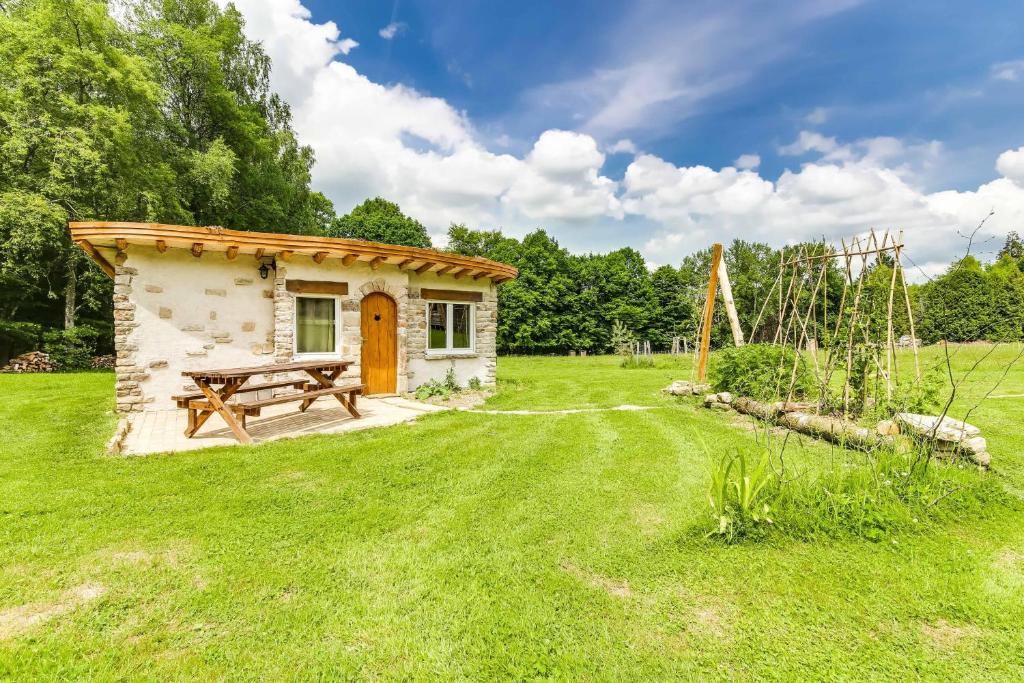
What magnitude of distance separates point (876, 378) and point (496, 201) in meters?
22.5

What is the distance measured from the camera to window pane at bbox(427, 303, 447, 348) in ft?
31.6

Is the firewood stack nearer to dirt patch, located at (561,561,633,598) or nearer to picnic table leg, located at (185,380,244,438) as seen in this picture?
picnic table leg, located at (185,380,244,438)

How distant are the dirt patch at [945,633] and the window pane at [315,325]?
8257 mm

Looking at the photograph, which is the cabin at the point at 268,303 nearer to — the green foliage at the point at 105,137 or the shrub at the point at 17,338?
the green foliage at the point at 105,137

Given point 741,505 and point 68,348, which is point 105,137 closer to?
point 68,348

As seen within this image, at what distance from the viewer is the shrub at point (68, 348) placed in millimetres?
12836

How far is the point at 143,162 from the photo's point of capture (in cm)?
1383

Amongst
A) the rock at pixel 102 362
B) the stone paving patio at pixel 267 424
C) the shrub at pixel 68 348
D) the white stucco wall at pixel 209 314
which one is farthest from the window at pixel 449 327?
the rock at pixel 102 362

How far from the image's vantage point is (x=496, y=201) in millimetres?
25594

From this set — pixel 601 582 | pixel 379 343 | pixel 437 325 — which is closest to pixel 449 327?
pixel 437 325

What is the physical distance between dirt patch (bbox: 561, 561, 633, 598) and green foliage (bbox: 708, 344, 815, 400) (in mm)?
4851

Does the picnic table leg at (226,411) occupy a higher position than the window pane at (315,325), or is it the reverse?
the window pane at (315,325)

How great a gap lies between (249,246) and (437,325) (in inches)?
150

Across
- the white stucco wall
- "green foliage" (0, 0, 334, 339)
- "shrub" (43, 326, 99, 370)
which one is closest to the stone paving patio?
the white stucco wall
